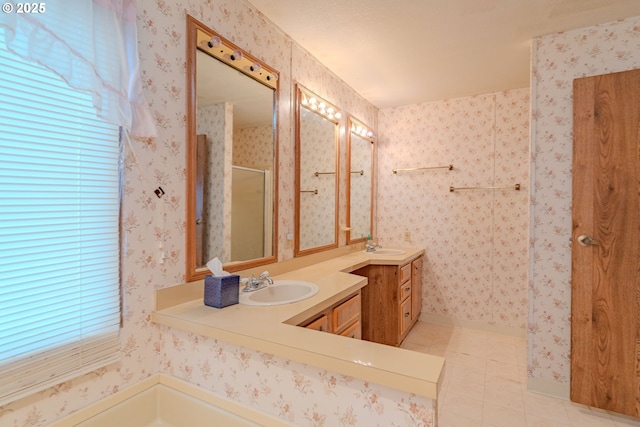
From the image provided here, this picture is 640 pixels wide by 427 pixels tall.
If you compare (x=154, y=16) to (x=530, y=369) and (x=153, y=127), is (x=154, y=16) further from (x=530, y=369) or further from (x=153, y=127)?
(x=530, y=369)

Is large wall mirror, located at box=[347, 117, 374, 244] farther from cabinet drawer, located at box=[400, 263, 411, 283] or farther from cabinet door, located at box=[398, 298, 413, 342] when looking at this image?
cabinet door, located at box=[398, 298, 413, 342]

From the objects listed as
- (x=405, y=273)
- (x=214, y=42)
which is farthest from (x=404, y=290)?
(x=214, y=42)

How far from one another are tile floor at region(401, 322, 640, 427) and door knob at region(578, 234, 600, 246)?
1.05 meters

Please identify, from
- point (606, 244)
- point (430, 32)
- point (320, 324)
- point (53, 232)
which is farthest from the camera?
point (430, 32)

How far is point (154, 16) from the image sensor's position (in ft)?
4.31

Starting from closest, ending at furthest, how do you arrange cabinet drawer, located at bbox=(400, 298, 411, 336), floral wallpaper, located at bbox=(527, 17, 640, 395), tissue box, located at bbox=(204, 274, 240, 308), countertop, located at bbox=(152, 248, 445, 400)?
countertop, located at bbox=(152, 248, 445, 400) < tissue box, located at bbox=(204, 274, 240, 308) < floral wallpaper, located at bbox=(527, 17, 640, 395) < cabinet drawer, located at bbox=(400, 298, 411, 336)

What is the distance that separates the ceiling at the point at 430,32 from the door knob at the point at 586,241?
1361 mm

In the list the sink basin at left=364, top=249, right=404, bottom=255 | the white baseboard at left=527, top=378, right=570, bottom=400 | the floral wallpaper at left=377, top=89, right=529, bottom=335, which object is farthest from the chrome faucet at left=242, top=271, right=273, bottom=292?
the floral wallpaper at left=377, top=89, right=529, bottom=335

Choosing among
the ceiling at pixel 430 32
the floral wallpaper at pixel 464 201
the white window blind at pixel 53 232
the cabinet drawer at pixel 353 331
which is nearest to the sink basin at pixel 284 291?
the cabinet drawer at pixel 353 331

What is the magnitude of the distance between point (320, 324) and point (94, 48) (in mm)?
1378

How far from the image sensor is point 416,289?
325cm

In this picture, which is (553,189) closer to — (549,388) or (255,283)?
(549,388)

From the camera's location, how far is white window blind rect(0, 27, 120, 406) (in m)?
0.93

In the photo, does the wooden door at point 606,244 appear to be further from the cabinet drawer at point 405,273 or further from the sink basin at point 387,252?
the sink basin at point 387,252
